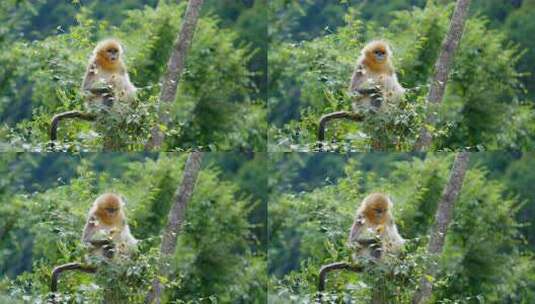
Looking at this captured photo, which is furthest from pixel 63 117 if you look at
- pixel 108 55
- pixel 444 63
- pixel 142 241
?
pixel 444 63

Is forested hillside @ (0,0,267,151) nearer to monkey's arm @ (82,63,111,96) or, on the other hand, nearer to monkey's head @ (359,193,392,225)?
monkey's arm @ (82,63,111,96)

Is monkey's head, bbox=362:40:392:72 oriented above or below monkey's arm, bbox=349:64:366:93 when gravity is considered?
above

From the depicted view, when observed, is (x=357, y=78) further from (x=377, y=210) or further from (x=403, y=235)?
(x=403, y=235)

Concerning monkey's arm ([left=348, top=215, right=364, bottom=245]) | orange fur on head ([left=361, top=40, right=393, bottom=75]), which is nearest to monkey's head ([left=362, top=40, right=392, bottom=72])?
orange fur on head ([left=361, top=40, right=393, bottom=75])

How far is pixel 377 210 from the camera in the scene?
9.80 m

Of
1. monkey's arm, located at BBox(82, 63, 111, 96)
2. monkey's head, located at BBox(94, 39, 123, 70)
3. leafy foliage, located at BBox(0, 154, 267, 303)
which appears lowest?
leafy foliage, located at BBox(0, 154, 267, 303)

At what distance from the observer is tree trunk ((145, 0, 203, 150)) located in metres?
9.88

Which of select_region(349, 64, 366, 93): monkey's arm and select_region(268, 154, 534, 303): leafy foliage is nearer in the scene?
select_region(349, 64, 366, 93): monkey's arm

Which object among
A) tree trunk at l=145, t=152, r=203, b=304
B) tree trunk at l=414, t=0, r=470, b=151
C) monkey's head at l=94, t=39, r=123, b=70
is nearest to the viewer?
monkey's head at l=94, t=39, r=123, b=70

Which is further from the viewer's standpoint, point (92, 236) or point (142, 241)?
point (142, 241)

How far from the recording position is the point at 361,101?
980 centimetres

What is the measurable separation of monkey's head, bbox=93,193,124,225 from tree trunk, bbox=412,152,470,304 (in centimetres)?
209

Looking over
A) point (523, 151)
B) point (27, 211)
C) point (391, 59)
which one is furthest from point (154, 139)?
point (523, 151)

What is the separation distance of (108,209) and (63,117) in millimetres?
668
